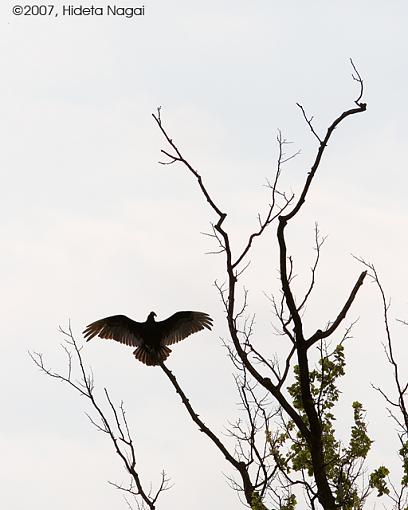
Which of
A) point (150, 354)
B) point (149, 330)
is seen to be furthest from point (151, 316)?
point (150, 354)

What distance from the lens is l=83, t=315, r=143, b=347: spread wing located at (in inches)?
416

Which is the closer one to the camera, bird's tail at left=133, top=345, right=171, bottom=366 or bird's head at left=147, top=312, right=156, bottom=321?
bird's tail at left=133, top=345, right=171, bottom=366

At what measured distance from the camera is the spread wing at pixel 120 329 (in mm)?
10555

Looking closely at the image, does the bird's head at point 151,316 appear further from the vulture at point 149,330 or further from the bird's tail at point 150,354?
the bird's tail at point 150,354

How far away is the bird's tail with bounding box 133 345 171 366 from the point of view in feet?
33.3

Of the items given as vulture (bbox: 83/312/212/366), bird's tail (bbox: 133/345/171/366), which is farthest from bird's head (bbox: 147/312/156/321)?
bird's tail (bbox: 133/345/171/366)

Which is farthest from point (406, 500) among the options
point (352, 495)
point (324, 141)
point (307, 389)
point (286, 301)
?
point (324, 141)

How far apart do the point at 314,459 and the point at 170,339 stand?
15.2 feet

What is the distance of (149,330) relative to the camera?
10.5m

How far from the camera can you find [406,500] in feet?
20.1

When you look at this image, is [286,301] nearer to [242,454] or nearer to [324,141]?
[324,141]

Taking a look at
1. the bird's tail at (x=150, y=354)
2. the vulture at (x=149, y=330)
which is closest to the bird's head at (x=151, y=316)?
the vulture at (x=149, y=330)

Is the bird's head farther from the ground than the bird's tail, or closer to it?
farther from the ground

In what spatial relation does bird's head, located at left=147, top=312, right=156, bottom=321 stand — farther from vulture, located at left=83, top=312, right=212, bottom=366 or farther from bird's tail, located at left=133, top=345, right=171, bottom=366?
bird's tail, located at left=133, top=345, right=171, bottom=366
